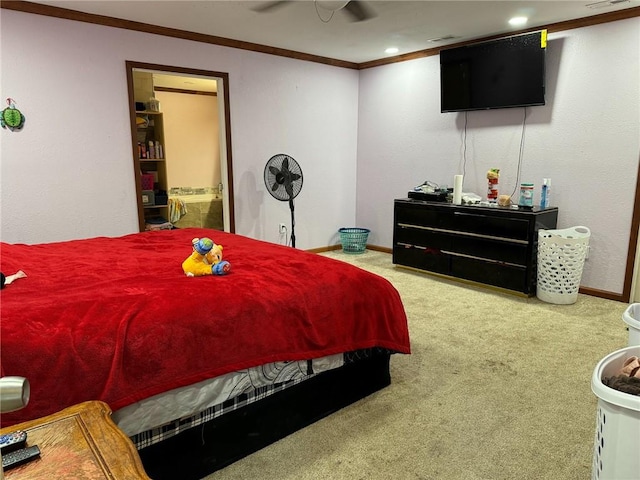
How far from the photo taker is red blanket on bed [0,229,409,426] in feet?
4.36

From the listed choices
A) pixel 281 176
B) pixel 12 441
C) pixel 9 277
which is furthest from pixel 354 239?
pixel 12 441

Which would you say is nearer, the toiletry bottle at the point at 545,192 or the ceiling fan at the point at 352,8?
→ the ceiling fan at the point at 352,8

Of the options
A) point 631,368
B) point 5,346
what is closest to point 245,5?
point 5,346

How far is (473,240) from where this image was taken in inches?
156

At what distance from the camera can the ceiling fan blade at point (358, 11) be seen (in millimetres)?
3082

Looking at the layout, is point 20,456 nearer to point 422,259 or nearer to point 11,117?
point 11,117

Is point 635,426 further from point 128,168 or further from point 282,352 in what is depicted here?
point 128,168

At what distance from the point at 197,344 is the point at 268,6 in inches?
106

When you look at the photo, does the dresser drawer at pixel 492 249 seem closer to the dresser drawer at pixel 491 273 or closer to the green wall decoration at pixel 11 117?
the dresser drawer at pixel 491 273

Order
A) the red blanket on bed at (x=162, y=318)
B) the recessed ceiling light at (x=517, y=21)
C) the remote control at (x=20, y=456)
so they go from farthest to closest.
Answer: the recessed ceiling light at (x=517, y=21), the red blanket on bed at (x=162, y=318), the remote control at (x=20, y=456)

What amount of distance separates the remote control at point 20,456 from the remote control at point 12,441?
0.01m

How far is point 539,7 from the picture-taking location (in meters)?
3.28

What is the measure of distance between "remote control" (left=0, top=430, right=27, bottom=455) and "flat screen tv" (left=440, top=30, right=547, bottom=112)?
4.15m

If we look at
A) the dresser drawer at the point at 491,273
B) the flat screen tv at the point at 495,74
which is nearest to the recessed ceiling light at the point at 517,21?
the flat screen tv at the point at 495,74
